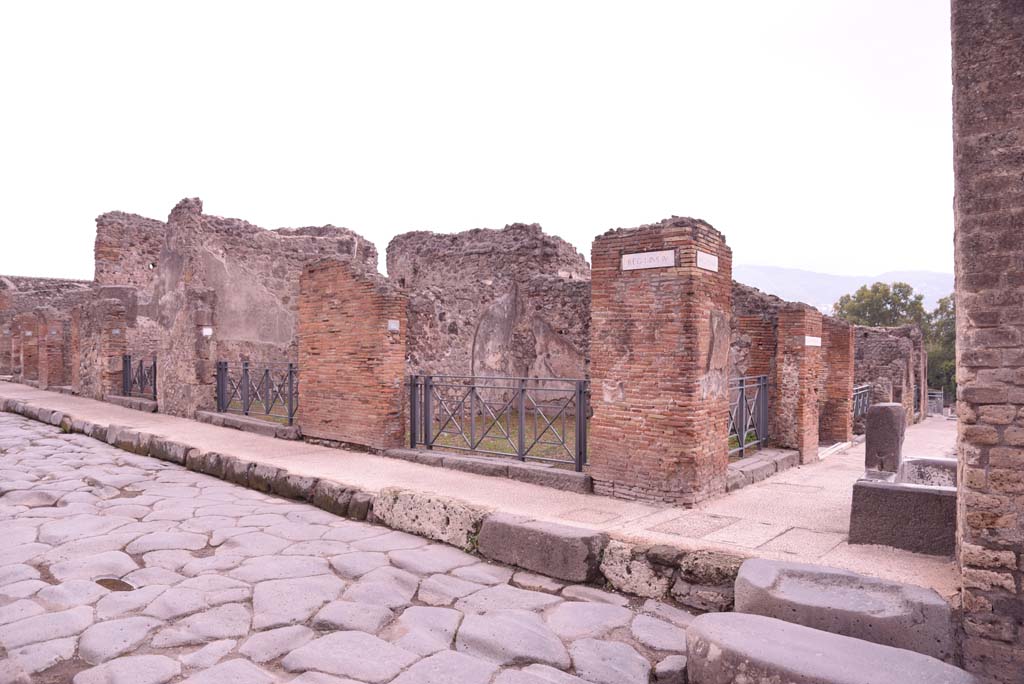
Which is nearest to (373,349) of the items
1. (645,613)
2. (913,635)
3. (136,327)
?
(645,613)

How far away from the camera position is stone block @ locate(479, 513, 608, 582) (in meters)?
4.29

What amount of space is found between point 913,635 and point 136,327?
17.7 metres

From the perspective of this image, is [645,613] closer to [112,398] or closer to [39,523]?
[39,523]

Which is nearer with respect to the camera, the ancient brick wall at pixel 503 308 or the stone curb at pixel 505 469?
the stone curb at pixel 505 469

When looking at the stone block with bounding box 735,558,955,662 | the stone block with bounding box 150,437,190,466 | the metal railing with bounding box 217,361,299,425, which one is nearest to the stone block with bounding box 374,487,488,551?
the stone block with bounding box 735,558,955,662

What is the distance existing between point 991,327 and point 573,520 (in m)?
3.03

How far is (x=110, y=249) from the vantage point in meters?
20.5

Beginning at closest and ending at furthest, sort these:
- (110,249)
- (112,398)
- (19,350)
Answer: (112,398), (110,249), (19,350)

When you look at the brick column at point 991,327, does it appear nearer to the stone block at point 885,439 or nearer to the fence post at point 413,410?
the stone block at point 885,439

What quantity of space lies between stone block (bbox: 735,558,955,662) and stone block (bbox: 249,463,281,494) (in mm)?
4722

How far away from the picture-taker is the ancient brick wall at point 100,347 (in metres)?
15.3

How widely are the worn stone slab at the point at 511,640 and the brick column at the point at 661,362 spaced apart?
2.42 m

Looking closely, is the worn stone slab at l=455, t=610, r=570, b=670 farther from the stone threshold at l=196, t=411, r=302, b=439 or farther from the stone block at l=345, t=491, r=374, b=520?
the stone threshold at l=196, t=411, r=302, b=439

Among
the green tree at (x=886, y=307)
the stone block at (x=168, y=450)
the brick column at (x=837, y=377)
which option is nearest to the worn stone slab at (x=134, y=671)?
the stone block at (x=168, y=450)
